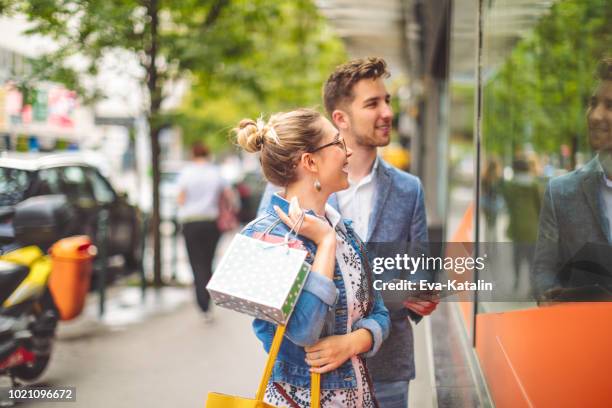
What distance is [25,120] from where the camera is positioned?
588 cm

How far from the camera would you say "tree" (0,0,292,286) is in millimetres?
7211

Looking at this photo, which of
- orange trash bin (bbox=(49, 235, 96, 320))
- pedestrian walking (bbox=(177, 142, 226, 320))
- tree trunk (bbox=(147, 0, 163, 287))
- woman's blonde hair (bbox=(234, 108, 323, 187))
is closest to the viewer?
woman's blonde hair (bbox=(234, 108, 323, 187))

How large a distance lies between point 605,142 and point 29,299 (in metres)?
3.83

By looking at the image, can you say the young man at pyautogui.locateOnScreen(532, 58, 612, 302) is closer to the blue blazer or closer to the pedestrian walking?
the blue blazer

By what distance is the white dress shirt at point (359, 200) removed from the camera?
10.4 ft

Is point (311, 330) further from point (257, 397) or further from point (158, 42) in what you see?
point (158, 42)

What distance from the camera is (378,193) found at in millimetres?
3139

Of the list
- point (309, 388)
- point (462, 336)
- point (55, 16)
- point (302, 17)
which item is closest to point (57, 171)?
point (55, 16)

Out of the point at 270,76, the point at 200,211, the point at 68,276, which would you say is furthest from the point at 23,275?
the point at 270,76

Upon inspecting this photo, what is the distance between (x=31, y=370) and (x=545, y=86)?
469 cm

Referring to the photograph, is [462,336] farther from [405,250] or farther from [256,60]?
[256,60]

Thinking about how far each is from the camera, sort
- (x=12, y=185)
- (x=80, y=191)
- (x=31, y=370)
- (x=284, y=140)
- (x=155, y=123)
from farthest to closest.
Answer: (x=155, y=123) → (x=80, y=191) → (x=31, y=370) → (x=12, y=185) → (x=284, y=140)

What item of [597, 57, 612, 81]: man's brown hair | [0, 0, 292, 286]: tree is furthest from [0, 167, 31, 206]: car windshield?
[597, 57, 612, 81]: man's brown hair

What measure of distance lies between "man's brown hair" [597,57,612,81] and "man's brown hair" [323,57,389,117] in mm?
838
